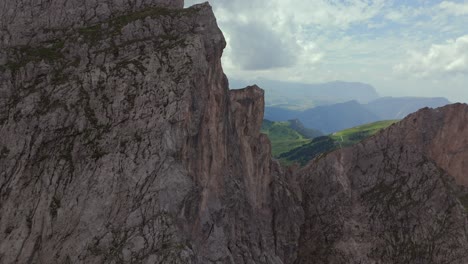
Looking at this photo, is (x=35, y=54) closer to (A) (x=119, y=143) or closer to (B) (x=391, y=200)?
(A) (x=119, y=143)

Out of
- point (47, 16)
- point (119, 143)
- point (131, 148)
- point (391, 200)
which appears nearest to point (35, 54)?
point (47, 16)

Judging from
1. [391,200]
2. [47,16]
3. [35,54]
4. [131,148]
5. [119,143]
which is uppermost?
[47,16]

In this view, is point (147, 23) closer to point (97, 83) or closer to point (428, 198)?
point (97, 83)

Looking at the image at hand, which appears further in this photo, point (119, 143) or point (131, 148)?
point (119, 143)

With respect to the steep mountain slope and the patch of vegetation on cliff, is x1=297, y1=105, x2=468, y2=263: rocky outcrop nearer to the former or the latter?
the steep mountain slope

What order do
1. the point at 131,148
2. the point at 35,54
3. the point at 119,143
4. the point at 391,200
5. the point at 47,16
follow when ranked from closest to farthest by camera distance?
the point at 131,148
the point at 119,143
the point at 35,54
the point at 47,16
the point at 391,200

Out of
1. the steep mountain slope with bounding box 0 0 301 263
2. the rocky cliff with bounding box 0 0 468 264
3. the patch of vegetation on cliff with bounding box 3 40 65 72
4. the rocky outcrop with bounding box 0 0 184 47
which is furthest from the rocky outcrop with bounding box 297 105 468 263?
the patch of vegetation on cliff with bounding box 3 40 65 72

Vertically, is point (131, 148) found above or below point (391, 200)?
above

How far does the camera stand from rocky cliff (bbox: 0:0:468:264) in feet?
177

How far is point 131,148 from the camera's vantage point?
5766cm

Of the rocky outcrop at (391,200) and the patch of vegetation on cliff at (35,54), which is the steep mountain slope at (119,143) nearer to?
the patch of vegetation on cliff at (35,54)

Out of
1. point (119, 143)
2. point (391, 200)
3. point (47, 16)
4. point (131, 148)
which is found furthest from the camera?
point (391, 200)

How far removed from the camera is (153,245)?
52969mm

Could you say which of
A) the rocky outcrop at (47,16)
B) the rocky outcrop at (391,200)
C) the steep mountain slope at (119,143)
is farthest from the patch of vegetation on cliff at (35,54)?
the rocky outcrop at (391,200)
